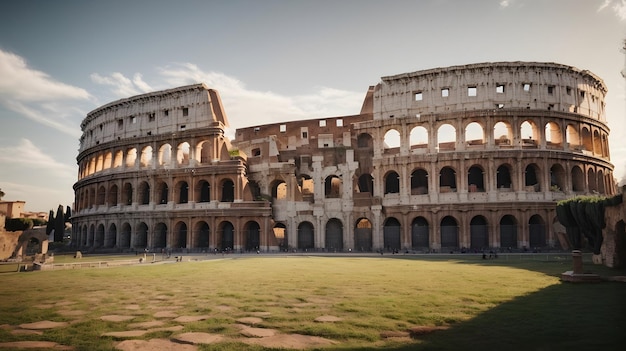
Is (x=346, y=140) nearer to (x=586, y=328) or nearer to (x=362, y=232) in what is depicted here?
(x=362, y=232)

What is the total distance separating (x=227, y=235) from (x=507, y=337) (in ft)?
112

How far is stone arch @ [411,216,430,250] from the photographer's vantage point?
113ft

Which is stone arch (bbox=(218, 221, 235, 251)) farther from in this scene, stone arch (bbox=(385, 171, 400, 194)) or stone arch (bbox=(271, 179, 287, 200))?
stone arch (bbox=(385, 171, 400, 194))

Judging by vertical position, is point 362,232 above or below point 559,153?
below

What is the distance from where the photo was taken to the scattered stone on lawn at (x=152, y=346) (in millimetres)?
5691

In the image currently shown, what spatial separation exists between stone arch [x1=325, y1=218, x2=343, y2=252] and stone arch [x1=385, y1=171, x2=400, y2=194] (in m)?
5.24

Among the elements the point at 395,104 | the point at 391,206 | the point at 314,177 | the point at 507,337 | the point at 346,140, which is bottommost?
the point at 507,337

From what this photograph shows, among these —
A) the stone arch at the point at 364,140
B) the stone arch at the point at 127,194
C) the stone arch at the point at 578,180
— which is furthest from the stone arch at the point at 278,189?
the stone arch at the point at 578,180

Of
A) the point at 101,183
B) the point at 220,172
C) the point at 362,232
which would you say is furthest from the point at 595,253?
the point at 101,183

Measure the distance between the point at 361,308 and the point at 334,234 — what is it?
93.5 feet

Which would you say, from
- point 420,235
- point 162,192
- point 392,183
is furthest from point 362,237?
point 162,192

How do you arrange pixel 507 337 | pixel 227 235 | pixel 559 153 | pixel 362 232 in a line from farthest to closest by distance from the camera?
Answer: pixel 227 235 → pixel 362 232 → pixel 559 153 → pixel 507 337

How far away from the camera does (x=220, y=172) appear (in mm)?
37438

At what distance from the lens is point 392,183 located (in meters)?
37.8
